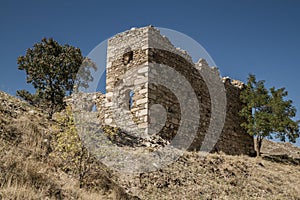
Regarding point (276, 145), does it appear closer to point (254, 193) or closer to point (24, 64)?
point (254, 193)

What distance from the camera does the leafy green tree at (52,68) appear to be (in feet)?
39.1

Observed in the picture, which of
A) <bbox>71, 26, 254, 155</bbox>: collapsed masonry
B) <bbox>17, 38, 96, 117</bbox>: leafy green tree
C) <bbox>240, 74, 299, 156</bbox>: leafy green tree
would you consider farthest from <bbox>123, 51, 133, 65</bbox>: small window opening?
<bbox>240, 74, 299, 156</bbox>: leafy green tree

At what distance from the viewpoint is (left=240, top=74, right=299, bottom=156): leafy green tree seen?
1461cm

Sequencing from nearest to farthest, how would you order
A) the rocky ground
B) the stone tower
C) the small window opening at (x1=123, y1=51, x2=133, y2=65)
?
the rocky ground
the stone tower
the small window opening at (x1=123, y1=51, x2=133, y2=65)

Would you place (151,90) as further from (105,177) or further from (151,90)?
(105,177)

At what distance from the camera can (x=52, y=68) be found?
12.0 m

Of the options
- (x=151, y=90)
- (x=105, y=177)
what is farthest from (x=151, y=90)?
(x=105, y=177)

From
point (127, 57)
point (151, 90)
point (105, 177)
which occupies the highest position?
point (127, 57)

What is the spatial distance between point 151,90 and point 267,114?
7236 mm

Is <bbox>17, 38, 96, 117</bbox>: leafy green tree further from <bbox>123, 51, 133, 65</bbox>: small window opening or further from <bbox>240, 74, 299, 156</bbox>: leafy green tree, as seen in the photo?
<bbox>240, 74, 299, 156</bbox>: leafy green tree

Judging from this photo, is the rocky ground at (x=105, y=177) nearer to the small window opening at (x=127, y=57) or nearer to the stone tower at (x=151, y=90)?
the stone tower at (x=151, y=90)

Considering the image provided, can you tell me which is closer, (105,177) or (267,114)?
(105,177)

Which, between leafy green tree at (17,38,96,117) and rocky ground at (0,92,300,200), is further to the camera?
leafy green tree at (17,38,96,117)

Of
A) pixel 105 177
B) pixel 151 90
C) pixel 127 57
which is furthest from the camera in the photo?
pixel 127 57
